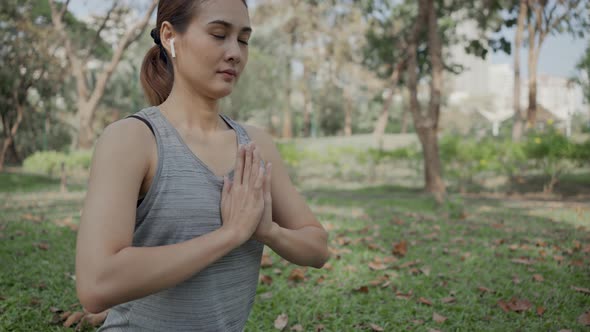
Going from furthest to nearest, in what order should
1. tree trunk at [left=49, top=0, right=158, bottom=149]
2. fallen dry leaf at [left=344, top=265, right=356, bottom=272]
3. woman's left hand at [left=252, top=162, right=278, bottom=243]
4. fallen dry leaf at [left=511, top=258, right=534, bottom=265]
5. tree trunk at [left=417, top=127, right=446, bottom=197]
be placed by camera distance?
tree trunk at [left=49, top=0, right=158, bottom=149] < tree trunk at [left=417, top=127, right=446, bottom=197] < fallen dry leaf at [left=511, top=258, right=534, bottom=265] < fallen dry leaf at [left=344, top=265, right=356, bottom=272] < woman's left hand at [left=252, top=162, right=278, bottom=243]

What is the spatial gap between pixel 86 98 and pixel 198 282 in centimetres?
1756

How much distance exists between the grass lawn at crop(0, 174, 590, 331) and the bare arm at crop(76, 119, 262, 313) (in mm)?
2158

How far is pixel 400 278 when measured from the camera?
4.55 metres

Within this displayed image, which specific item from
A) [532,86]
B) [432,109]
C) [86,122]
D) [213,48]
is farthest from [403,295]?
[532,86]

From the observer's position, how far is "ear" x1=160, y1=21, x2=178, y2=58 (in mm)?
1607

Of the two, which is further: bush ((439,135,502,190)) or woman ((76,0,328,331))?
bush ((439,135,502,190))

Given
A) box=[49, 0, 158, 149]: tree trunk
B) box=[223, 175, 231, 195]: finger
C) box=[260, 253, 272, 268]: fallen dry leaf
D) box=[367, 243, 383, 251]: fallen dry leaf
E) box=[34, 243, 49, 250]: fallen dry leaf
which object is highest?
box=[49, 0, 158, 149]: tree trunk

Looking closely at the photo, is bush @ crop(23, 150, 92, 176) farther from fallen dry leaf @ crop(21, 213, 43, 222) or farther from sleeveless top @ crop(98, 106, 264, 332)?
sleeveless top @ crop(98, 106, 264, 332)

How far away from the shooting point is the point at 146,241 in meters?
1.51

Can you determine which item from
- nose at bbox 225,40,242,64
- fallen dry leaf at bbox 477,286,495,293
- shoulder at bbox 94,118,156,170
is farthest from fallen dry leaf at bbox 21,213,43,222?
nose at bbox 225,40,242,64

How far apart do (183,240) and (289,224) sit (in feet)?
1.41

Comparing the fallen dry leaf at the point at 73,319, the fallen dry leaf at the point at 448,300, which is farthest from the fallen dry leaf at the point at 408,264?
the fallen dry leaf at the point at 73,319

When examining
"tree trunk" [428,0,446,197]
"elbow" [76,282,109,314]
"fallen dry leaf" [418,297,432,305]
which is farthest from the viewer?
"tree trunk" [428,0,446,197]

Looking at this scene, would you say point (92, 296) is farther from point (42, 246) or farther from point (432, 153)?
point (432, 153)
